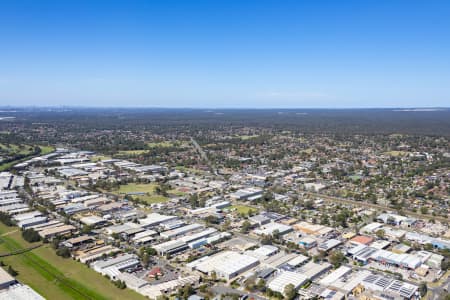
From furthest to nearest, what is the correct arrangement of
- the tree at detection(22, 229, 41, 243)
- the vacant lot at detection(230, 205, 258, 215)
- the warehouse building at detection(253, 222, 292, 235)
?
the vacant lot at detection(230, 205, 258, 215)
the warehouse building at detection(253, 222, 292, 235)
the tree at detection(22, 229, 41, 243)

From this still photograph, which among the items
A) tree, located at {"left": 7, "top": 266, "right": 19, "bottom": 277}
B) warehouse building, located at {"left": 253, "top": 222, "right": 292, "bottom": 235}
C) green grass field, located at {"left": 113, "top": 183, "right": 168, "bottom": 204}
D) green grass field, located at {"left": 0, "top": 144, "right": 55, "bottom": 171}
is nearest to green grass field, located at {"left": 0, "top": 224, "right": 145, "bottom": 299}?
tree, located at {"left": 7, "top": 266, "right": 19, "bottom": 277}

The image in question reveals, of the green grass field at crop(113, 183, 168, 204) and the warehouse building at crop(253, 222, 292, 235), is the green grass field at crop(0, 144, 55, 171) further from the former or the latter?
the warehouse building at crop(253, 222, 292, 235)

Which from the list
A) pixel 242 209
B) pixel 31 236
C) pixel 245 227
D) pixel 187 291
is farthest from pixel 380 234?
pixel 31 236

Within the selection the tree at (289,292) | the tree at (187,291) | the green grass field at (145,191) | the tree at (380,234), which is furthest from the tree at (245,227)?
the green grass field at (145,191)

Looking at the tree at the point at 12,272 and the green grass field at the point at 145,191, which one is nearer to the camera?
the tree at the point at 12,272

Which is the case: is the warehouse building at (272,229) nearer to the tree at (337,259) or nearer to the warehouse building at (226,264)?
the warehouse building at (226,264)

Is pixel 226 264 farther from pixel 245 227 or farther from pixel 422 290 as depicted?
pixel 422 290
